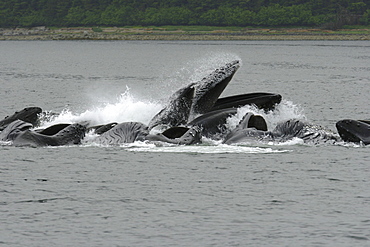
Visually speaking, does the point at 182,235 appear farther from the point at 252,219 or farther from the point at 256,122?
the point at 256,122

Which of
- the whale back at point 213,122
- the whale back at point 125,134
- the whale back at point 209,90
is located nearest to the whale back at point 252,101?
the whale back at point 209,90

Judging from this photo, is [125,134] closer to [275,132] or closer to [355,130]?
[275,132]

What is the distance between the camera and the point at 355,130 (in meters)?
27.4

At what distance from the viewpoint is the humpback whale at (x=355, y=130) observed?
27297 millimetres

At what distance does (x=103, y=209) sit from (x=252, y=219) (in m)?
3.56

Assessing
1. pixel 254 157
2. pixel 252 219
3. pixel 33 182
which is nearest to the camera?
pixel 252 219

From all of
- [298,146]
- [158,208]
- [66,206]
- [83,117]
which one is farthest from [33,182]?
[83,117]

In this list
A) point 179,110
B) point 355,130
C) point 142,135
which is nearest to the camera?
point 355,130

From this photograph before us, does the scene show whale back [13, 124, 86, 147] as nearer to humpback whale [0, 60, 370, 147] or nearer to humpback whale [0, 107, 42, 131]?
humpback whale [0, 60, 370, 147]

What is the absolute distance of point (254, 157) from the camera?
25312mm

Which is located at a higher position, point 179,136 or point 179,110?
point 179,110

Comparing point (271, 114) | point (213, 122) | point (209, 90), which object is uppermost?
point (209, 90)

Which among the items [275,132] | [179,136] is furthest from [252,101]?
[179,136]

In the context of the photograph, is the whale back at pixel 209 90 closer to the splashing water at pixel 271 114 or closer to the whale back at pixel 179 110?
the whale back at pixel 179 110
